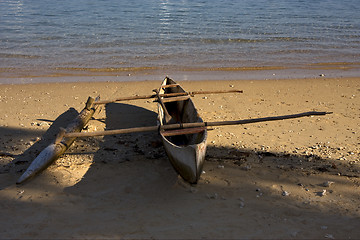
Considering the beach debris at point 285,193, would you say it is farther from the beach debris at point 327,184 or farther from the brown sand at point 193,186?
the beach debris at point 327,184

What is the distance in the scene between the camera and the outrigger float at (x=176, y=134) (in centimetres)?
481

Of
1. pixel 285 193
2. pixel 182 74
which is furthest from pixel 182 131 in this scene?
pixel 182 74

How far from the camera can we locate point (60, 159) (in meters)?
6.00

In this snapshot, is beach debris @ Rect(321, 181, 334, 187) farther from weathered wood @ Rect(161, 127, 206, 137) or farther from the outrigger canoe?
weathered wood @ Rect(161, 127, 206, 137)

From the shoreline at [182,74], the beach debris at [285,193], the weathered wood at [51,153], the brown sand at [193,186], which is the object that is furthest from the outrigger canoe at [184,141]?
the shoreline at [182,74]

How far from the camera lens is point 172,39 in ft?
51.5

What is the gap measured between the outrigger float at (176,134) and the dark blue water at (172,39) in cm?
439

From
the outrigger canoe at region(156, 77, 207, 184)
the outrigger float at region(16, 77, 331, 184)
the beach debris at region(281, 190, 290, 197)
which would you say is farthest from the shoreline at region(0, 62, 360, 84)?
the beach debris at region(281, 190, 290, 197)

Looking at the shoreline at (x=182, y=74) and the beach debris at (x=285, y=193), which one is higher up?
the beach debris at (x=285, y=193)

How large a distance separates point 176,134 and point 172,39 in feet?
35.9

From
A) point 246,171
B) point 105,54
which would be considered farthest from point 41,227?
point 105,54

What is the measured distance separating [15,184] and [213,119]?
3826 millimetres

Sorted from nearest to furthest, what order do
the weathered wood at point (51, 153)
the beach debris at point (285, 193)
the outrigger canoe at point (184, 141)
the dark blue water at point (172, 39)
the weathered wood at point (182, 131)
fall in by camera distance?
1. the outrigger canoe at point (184, 141)
2. the beach debris at point (285, 193)
3. the weathered wood at point (51, 153)
4. the weathered wood at point (182, 131)
5. the dark blue water at point (172, 39)

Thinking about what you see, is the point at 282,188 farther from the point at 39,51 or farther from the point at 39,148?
the point at 39,51
